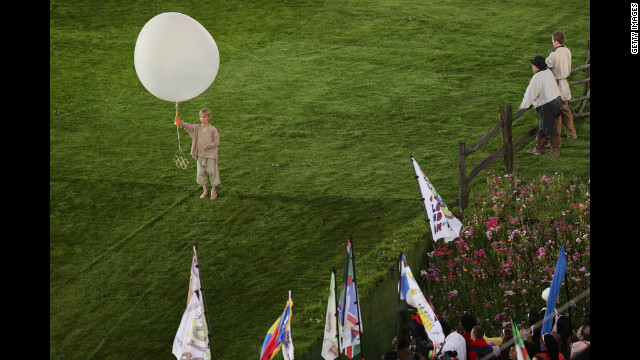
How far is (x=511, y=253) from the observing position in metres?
11.0

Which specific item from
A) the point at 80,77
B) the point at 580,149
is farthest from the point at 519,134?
the point at 80,77

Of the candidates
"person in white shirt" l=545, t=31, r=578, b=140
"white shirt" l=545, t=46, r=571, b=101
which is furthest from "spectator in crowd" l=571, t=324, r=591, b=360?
"white shirt" l=545, t=46, r=571, b=101

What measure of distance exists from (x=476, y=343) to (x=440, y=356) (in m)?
0.41

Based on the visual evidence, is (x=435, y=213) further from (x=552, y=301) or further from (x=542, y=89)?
(x=542, y=89)

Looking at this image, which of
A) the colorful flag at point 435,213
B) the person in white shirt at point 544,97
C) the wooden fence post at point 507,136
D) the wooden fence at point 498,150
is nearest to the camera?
the colorful flag at point 435,213

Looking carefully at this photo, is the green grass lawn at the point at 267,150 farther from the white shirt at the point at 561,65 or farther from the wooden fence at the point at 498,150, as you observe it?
the white shirt at the point at 561,65

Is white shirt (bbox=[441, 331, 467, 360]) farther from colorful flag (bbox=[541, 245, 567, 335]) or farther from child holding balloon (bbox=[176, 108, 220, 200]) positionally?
child holding balloon (bbox=[176, 108, 220, 200])

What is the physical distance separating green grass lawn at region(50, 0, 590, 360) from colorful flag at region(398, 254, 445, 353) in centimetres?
154

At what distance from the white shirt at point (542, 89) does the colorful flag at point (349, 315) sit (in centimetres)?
618

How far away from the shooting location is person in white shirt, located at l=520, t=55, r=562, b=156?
1326cm

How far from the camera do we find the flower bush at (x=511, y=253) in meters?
10.2

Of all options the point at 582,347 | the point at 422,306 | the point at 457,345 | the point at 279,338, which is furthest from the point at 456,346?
the point at 279,338

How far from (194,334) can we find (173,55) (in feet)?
13.7

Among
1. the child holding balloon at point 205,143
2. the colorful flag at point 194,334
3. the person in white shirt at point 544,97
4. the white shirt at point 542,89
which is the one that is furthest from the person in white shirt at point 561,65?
the colorful flag at point 194,334
